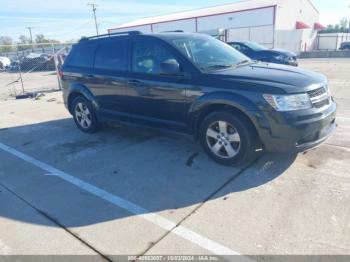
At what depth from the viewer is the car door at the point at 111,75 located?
494 cm

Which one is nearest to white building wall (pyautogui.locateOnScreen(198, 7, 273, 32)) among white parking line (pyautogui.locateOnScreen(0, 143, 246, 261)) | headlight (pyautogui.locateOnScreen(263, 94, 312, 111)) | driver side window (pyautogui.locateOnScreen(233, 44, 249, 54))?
driver side window (pyautogui.locateOnScreen(233, 44, 249, 54))

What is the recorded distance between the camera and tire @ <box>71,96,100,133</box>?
5793 mm

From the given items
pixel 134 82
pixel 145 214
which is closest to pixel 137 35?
pixel 134 82

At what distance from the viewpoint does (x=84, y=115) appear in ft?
19.6

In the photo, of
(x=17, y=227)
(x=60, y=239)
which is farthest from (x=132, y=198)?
(x=17, y=227)

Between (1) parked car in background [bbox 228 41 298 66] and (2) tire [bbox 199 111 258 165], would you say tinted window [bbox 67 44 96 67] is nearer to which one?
(2) tire [bbox 199 111 258 165]

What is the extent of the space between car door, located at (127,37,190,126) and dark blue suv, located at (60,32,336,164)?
1 cm

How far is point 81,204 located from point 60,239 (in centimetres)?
61

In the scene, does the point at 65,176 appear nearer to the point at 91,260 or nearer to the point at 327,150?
the point at 91,260

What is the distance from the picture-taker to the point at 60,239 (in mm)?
2760

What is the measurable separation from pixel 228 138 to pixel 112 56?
2604 millimetres

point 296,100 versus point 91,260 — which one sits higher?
point 296,100

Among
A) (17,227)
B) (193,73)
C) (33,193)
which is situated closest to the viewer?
(17,227)

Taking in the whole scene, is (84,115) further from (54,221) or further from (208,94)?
(54,221)
